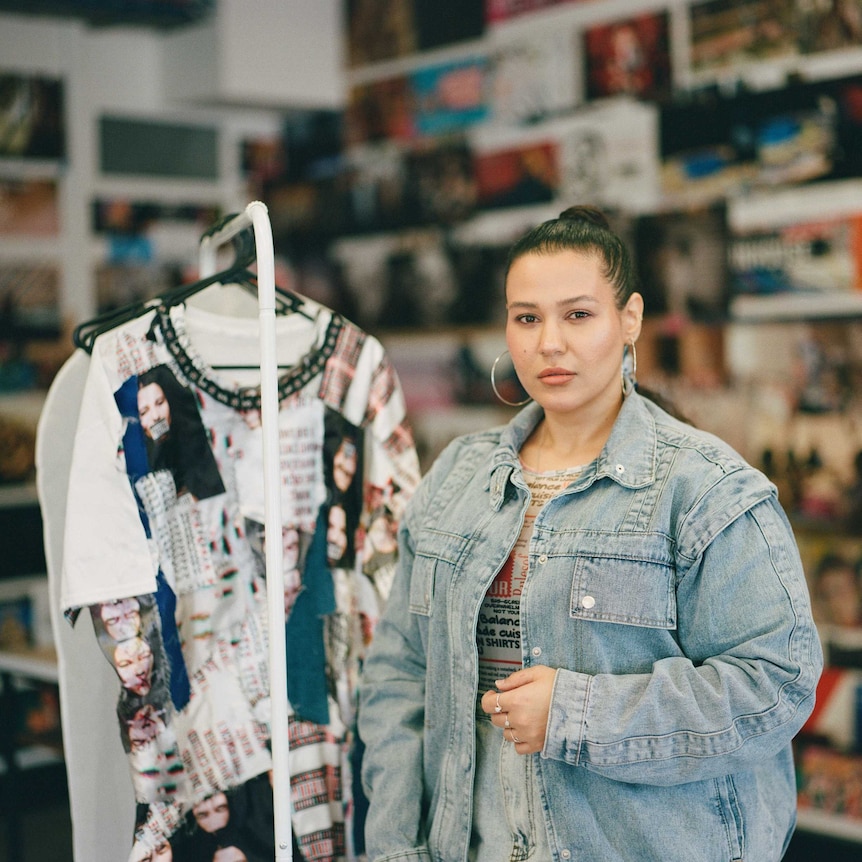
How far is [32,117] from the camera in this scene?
4047mm

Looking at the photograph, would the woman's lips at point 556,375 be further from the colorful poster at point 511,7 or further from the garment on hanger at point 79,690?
the colorful poster at point 511,7

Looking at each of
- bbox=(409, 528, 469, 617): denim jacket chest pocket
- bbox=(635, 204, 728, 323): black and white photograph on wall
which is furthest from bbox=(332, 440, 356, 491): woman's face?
bbox=(635, 204, 728, 323): black and white photograph on wall

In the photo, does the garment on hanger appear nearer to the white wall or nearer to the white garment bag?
the white garment bag

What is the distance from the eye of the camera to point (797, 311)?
3098mm

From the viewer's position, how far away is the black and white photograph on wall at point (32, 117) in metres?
3.98

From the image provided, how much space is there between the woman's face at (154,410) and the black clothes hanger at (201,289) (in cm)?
13

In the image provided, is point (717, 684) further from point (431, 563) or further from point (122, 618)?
point (122, 618)

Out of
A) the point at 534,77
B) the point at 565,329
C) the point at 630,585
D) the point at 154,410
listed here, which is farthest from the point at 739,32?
the point at 630,585

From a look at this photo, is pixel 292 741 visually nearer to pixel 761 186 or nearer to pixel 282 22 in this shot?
pixel 761 186

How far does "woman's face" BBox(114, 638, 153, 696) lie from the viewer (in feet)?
5.74

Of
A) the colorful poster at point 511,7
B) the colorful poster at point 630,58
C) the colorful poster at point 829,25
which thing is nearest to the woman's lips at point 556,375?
the colorful poster at point 829,25

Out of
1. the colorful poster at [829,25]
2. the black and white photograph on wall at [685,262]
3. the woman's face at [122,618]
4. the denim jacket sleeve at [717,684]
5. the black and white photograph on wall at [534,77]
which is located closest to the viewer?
the denim jacket sleeve at [717,684]

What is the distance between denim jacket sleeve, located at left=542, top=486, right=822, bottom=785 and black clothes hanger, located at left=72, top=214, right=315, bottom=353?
3.12ft

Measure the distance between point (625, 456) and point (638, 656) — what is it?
263 mm
